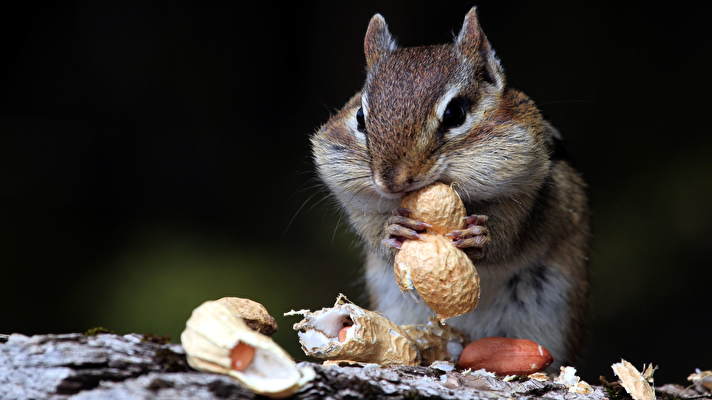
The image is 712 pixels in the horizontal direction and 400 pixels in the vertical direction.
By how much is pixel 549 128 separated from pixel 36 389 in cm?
156

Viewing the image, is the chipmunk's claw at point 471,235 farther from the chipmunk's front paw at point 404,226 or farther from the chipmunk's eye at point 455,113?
the chipmunk's eye at point 455,113

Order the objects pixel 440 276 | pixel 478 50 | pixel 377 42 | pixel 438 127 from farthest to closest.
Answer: pixel 377 42
pixel 478 50
pixel 438 127
pixel 440 276

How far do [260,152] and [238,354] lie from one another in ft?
8.37

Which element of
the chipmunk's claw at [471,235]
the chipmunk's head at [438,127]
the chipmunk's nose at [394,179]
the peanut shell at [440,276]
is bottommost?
the peanut shell at [440,276]

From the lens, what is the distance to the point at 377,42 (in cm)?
218

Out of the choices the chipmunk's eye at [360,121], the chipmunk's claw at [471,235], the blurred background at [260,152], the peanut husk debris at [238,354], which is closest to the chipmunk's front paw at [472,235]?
the chipmunk's claw at [471,235]

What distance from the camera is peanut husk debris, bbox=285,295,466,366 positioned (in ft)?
5.42

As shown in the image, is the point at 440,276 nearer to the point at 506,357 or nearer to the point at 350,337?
the point at 350,337

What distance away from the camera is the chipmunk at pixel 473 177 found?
68.4 inches

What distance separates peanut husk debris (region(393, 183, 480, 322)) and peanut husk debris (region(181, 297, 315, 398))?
40 cm

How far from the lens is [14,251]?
3164 millimetres

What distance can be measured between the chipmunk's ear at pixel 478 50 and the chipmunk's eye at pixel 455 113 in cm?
18

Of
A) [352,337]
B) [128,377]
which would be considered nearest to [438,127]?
[352,337]

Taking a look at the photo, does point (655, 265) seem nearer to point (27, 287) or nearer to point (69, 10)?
point (27, 287)
